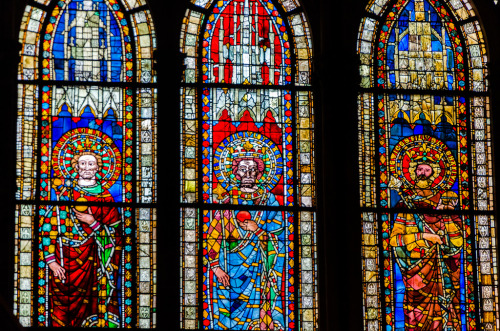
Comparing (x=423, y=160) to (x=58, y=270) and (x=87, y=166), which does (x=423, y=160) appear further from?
(x=58, y=270)

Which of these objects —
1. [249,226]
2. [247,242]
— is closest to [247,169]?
[249,226]

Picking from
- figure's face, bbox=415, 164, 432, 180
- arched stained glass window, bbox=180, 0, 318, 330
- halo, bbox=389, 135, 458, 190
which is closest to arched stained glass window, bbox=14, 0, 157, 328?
arched stained glass window, bbox=180, 0, 318, 330

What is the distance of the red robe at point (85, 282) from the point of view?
13492mm

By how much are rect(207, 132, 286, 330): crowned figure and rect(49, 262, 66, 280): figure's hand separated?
1.49 m

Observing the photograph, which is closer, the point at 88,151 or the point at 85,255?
the point at 85,255

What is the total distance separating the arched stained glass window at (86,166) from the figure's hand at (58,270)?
1cm

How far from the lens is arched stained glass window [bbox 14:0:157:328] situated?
13570mm

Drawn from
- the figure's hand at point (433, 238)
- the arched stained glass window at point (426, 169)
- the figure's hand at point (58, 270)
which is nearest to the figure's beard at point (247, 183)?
the arched stained glass window at point (426, 169)

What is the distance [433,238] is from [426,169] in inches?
29.9

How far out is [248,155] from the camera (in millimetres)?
14219

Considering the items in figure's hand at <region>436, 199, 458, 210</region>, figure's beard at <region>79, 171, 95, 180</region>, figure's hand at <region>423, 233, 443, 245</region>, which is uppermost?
figure's beard at <region>79, 171, 95, 180</region>

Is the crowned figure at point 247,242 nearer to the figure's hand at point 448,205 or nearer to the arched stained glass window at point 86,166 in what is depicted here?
the arched stained glass window at point 86,166

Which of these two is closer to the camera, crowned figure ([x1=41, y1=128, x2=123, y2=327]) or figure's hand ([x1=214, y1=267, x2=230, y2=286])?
crowned figure ([x1=41, y1=128, x2=123, y2=327])

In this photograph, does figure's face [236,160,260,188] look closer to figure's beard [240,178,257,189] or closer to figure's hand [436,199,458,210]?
figure's beard [240,178,257,189]
